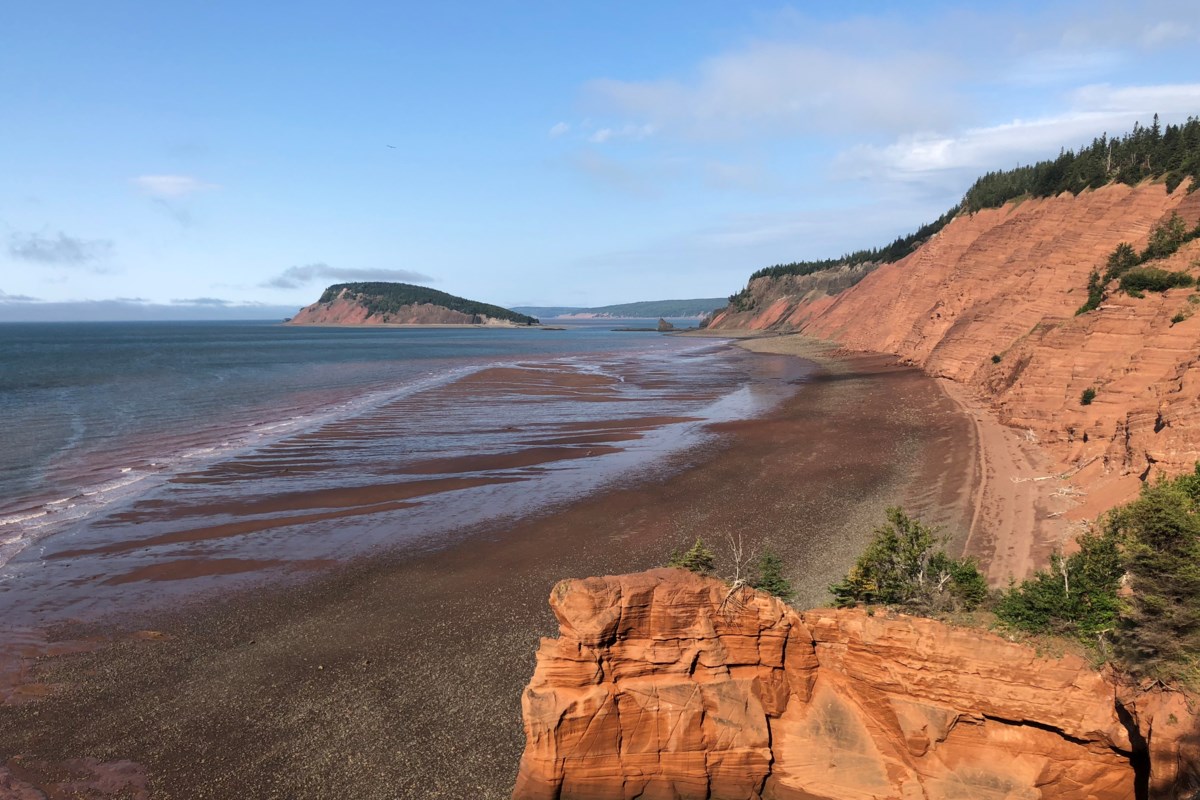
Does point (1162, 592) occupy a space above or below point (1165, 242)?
below

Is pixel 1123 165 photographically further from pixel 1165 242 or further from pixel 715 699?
pixel 715 699

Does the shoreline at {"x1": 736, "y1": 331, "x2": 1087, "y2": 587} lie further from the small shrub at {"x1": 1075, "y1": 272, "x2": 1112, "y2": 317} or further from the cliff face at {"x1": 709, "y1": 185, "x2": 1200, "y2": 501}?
the small shrub at {"x1": 1075, "y1": 272, "x2": 1112, "y2": 317}

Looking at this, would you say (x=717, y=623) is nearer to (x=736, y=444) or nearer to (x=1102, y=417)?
(x=1102, y=417)

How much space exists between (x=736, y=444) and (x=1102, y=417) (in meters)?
17.4

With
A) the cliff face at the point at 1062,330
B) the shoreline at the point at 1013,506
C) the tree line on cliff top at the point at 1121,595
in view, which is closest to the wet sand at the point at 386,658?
the shoreline at the point at 1013,506

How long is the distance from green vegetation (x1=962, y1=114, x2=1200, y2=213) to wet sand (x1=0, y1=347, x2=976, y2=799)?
40577 mm

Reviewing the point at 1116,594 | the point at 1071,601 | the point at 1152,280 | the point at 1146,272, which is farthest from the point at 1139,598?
the point at 1146,272

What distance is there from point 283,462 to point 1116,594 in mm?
36238

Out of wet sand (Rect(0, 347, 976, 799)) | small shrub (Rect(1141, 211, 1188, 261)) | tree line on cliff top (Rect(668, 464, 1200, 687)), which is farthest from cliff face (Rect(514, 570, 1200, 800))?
small shrub (Rect(1141, 211, 1188, 261))

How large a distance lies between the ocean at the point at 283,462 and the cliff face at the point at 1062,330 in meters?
16.2

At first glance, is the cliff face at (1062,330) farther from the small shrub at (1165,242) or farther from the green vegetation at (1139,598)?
the green vegetation at (1139,598)

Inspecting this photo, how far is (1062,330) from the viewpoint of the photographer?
3606 cm

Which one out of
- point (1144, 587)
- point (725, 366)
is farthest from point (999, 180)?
point (1144, 587)

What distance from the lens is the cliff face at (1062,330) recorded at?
2311 cm
